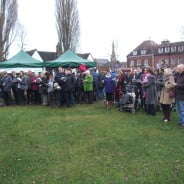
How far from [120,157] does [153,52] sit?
7017 centimetres

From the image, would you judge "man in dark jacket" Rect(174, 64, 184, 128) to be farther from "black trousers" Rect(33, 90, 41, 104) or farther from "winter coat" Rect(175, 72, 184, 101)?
"black trousers" Rect(33, 90, 41, 104)

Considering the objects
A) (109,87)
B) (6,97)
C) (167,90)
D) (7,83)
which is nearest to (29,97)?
(6,97)

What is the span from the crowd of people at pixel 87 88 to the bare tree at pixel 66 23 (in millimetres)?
21195

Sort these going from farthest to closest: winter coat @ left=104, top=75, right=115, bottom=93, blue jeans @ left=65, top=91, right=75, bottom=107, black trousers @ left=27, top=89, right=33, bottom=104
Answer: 1. black trousers @ left=27, top=89, right=33, bottom=104
2. blue jeans @ left=65, top=91, right=75, bottom=107
3. winter coat @ left=104, top=75, right=115, bottom=93

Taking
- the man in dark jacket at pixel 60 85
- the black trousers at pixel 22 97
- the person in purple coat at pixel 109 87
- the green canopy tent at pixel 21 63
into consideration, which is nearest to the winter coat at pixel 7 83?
the black trousers at pixel 22 97

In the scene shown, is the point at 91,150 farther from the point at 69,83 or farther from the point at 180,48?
the point at 180,48

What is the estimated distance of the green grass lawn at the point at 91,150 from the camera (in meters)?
6.57

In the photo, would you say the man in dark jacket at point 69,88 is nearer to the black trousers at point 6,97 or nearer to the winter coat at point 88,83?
the winter coat at point 88,83

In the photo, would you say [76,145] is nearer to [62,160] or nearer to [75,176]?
[62,160]

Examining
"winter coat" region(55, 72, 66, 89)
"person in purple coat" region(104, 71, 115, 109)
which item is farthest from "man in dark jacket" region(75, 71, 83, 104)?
"person in purple coat" region(104, 71, 115, 109)

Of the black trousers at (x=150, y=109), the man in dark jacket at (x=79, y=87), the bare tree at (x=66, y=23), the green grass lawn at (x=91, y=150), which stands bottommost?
the green grass lawn at (x=91, y=150)

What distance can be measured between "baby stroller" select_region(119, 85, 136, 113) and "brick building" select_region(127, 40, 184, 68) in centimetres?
5782

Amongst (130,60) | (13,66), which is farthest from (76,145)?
(130,60)

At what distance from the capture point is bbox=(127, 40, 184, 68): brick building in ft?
240
